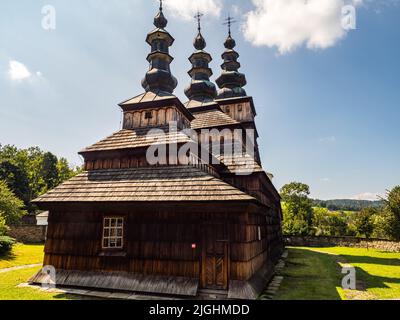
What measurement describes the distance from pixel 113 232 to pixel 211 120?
961 centimetres

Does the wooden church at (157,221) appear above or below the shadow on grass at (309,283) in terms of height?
above

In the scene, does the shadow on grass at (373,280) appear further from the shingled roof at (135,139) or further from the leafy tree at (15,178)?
the leafy tree at (15,178)

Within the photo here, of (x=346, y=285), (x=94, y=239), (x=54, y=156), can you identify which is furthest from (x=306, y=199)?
(x=54, y=156)

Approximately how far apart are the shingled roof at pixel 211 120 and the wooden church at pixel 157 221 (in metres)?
3.60

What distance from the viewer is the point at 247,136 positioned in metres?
19.1

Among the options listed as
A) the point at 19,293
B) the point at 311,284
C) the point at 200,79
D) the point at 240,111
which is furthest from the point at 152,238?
the point at 200,79

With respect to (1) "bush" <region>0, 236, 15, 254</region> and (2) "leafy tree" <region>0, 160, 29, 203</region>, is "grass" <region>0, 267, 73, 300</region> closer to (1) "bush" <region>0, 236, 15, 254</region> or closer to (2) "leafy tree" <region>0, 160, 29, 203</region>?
(1) "bush" <region>0, 236, 15, 254</region>

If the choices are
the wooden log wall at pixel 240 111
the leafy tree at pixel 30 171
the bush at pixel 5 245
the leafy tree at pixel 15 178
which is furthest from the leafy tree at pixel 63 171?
the wooden log wall at pixel 240 111

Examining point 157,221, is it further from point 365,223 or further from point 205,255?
point 365,223

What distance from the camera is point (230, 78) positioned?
23.1m

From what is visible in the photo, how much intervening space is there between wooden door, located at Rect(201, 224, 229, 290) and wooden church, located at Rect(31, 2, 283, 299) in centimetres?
3

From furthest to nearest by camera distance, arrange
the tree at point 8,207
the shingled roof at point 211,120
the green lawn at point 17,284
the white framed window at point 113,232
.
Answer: the tree at point 8,207 < the shingled roof at point 211,120 < the white framed window at point 113,232 < the green lawn at point 17,284

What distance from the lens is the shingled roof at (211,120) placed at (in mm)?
16659

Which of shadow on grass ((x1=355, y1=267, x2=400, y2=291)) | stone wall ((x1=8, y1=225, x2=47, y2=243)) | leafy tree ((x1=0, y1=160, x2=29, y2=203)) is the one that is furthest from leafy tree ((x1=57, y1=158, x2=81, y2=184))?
shadow on grass ((x1=355, y1=267, x2=400, y2=291))
